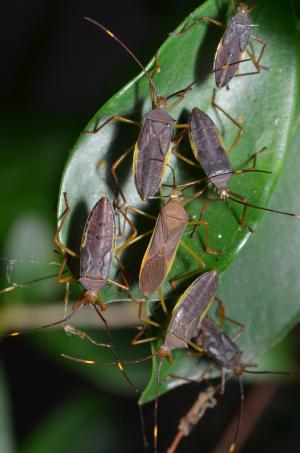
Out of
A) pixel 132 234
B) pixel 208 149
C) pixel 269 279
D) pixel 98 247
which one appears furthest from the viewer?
pixel 269 279

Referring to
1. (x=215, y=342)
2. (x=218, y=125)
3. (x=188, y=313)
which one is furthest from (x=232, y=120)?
(x=215, y=342)

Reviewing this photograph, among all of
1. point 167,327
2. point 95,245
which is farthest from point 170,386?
point 95,245

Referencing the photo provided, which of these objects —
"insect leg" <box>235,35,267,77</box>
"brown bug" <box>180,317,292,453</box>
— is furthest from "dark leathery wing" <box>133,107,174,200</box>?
"brown bug" <box>180,317,292,453</box>

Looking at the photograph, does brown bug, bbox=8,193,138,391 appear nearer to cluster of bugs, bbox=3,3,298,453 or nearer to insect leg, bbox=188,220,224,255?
cluster of bugs, bbox=3,3,298,453

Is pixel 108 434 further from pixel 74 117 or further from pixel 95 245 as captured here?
pixel 95 245

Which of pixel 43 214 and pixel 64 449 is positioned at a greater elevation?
pixel 43 214

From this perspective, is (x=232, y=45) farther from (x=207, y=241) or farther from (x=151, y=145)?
(x=207, y=241)

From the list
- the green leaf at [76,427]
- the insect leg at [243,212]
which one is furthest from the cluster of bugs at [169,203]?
the green leaf at [76,427]
